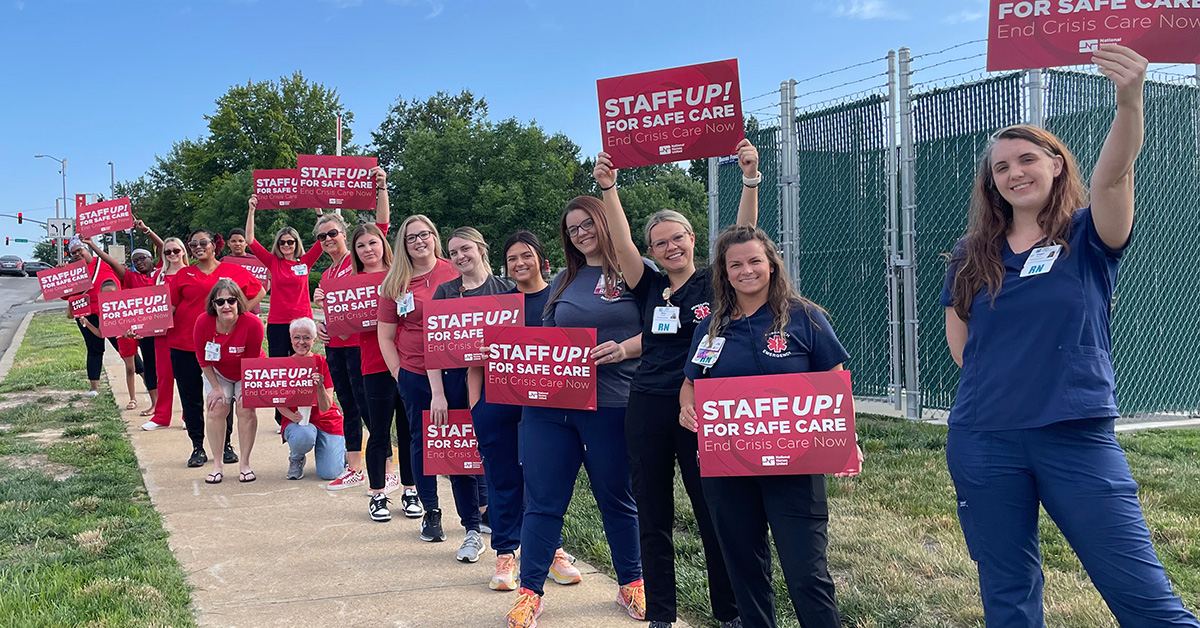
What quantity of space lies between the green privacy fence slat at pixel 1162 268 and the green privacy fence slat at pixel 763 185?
144 inches

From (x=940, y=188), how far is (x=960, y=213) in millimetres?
361

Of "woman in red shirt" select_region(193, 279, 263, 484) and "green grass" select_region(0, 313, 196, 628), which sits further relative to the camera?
"woman in red shirt" select_region(193, 279, 263, 484)

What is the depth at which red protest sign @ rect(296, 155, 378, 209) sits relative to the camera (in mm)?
9039

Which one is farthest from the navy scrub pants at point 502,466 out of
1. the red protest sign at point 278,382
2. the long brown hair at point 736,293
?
the red protest sign at point 278,382

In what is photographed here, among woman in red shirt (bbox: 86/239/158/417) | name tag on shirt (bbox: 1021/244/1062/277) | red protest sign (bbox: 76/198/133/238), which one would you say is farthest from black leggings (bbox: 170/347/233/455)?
name tag on shirt (bbox: 1021/244/1062/277)

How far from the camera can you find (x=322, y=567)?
215 inches

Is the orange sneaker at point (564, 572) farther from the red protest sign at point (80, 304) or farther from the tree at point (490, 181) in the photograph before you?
the tree at point (490, 181)

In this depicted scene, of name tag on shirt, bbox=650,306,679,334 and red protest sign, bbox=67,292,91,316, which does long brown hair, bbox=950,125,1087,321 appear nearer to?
name tag on shirt, bbox=650,306,679,334

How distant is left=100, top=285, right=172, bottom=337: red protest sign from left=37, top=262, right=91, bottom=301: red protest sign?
244cm

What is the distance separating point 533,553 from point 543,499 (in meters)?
0.25

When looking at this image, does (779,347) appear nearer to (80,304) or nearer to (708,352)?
(708,352)

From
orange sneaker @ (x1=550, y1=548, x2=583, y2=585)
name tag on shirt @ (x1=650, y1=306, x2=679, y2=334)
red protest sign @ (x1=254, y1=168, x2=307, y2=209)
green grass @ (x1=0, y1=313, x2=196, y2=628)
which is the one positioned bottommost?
orange sneaker @ (x1=550, y1=548, x2=583, y2=585)

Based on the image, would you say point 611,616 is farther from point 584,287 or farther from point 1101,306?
point 1101,306

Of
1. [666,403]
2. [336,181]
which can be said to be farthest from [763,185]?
[666,403]
